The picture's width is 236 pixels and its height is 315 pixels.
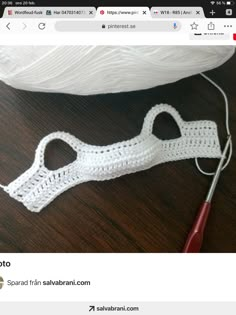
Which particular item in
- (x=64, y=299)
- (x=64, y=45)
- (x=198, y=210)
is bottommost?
(x=64, y=299)

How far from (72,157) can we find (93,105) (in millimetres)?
82

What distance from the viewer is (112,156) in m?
0.49

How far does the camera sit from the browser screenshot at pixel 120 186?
17.7 inches

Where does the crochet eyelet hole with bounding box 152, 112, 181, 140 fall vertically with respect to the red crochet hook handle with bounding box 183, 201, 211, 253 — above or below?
above

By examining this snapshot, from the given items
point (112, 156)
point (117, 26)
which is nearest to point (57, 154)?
point (112, 156)

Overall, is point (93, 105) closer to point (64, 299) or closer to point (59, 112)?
point (59, 112)

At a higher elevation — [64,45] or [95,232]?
[64,45]

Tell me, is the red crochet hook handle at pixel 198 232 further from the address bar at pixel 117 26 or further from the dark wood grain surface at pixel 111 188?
the address bar at pixel 117 26

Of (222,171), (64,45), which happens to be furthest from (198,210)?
(64,45)

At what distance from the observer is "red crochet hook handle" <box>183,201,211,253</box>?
48 cm

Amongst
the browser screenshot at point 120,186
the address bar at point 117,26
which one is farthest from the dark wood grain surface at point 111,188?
the address bar at point 117,26

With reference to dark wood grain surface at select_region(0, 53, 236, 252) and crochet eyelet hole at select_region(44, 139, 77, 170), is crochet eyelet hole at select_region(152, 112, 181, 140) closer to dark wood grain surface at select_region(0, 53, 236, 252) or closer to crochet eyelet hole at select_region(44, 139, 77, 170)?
dark wood grain surface at select_region(0, 53, 236, 252)

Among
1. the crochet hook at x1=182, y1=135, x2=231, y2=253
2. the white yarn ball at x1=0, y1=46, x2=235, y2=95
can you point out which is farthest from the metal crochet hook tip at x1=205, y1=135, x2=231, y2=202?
the white yarn ball at x1=0, y1=46, x2=235, y2=95

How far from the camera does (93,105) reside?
0.51 metres
